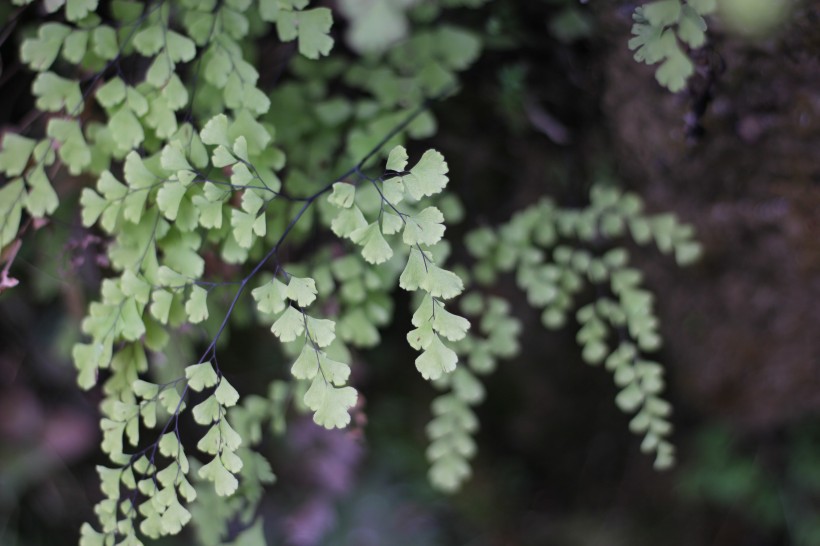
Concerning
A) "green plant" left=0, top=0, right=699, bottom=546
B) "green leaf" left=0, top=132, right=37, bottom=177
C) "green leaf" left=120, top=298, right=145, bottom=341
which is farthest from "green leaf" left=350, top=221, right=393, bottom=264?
"green leaf" left=0, top=132, right=37, bottom=177

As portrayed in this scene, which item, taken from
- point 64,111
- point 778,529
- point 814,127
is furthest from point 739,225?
point 64,111

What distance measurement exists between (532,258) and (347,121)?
435 mm

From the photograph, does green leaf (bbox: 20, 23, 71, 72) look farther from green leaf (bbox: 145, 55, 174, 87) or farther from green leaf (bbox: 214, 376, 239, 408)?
green leaf (bbox: 214, 376, 239, 408)

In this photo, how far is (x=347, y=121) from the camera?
3.81 ft

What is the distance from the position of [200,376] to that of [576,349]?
1.26 metres

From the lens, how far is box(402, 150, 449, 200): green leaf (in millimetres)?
684

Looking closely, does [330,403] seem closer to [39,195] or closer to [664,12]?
[39,195]

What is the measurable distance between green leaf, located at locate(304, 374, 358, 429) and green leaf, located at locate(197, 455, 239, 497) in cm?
13

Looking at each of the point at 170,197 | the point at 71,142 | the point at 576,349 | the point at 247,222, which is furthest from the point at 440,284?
the point at 576,349

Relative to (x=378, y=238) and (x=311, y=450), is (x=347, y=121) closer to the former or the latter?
(x=378, y=238)

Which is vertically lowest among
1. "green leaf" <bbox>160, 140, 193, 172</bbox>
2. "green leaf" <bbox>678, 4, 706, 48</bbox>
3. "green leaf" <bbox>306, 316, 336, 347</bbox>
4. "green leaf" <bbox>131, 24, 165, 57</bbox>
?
"green leaf" <bbox>306, 316, 336, 347</bbox>

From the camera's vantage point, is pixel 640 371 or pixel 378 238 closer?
pixel 378 238

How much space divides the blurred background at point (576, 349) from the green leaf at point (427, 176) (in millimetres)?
402

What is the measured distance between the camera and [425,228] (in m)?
0.68
